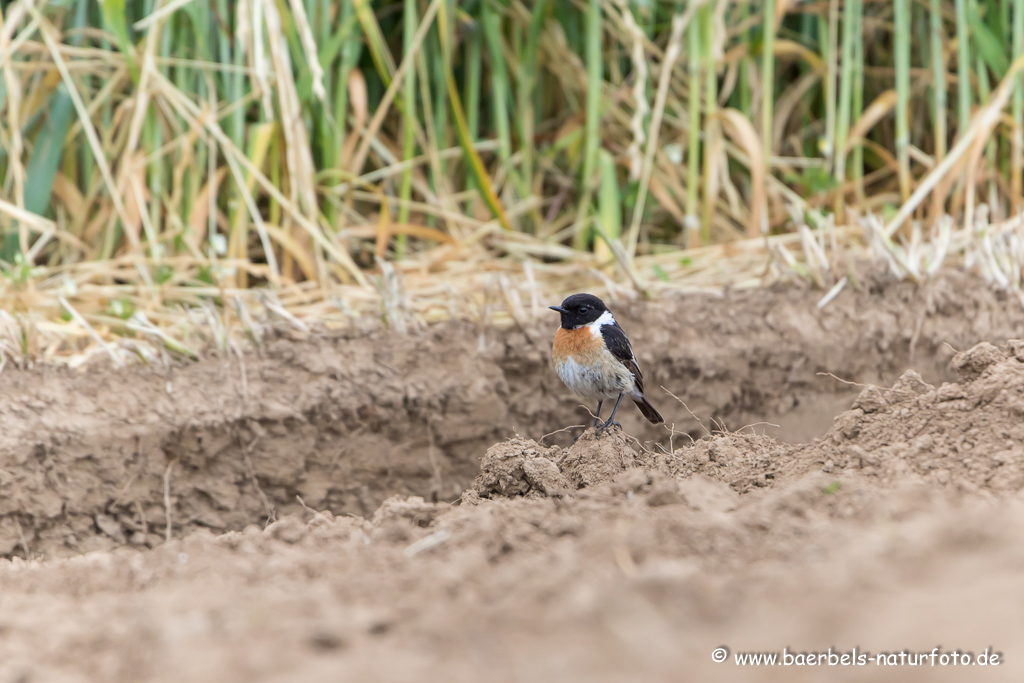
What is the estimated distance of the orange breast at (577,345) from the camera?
3525 mm

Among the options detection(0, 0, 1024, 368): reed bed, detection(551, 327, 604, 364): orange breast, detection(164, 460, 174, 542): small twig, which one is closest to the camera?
detection(551, 327, 604, 364): orange breast

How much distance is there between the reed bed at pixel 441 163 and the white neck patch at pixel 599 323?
70 centimetres

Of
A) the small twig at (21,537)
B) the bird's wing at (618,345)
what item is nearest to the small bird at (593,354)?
the bird's wing at (618,345)

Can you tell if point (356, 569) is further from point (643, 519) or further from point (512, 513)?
point (643, 519)

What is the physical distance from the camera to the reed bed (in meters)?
4.43

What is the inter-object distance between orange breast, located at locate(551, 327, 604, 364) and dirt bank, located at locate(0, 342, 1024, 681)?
91 cm

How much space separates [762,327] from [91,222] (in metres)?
3.81

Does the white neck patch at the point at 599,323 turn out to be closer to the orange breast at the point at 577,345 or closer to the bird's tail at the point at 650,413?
the orange breast at the point at 577,345

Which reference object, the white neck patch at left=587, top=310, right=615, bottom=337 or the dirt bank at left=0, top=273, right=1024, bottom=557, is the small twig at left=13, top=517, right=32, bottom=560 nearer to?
the dirt bank at left=0, top=273, right=1024, bottom=557

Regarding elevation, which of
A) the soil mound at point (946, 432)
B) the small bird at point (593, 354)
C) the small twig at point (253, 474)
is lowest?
the small twig at point (253, 474)

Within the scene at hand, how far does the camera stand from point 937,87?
500 cm

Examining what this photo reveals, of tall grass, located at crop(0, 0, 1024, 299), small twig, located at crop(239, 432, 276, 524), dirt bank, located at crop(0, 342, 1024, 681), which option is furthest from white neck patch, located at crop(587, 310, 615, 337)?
small twig, located at crop(239, 432, 276, 524)

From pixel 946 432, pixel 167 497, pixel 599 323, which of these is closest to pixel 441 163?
pixel 599 323

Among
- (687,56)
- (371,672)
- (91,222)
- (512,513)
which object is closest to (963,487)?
(512,513)
